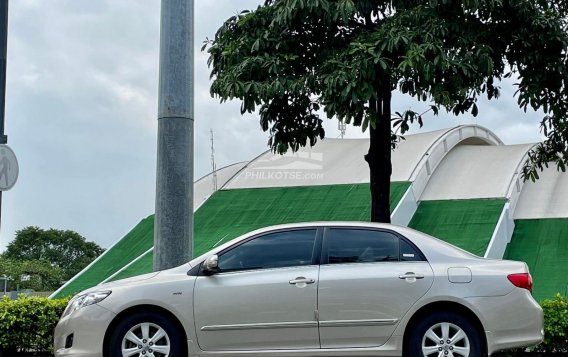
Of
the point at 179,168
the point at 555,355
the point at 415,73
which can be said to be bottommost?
the point at 555,355

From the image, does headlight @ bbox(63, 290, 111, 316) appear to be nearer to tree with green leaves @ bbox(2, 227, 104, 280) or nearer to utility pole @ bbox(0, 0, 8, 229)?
utility pole @ bbox(0, 0, 8, 229)

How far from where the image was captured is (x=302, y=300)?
7.81m

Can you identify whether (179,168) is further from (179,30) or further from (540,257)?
(540,257)

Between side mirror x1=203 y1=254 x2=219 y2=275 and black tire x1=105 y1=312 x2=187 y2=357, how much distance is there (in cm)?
61

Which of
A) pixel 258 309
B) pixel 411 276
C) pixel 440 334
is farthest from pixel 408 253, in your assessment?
pixel 258 309

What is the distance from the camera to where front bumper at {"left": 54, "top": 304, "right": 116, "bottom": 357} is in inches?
311

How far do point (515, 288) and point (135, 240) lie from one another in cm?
2444

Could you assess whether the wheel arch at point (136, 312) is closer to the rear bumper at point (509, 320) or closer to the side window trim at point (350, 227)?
the side window trim at point (350, 227)

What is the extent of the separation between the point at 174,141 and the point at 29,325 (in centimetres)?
348

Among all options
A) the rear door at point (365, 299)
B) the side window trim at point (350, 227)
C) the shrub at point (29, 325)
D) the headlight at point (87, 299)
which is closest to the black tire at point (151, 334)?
the headlight at point (87, 299)

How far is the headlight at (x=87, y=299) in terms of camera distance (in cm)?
805

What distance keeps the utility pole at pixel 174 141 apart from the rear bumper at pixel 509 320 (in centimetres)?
344

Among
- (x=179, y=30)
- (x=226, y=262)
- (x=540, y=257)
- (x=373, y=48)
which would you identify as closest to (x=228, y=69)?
(x=179, y=30)

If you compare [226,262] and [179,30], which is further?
[179,30]
